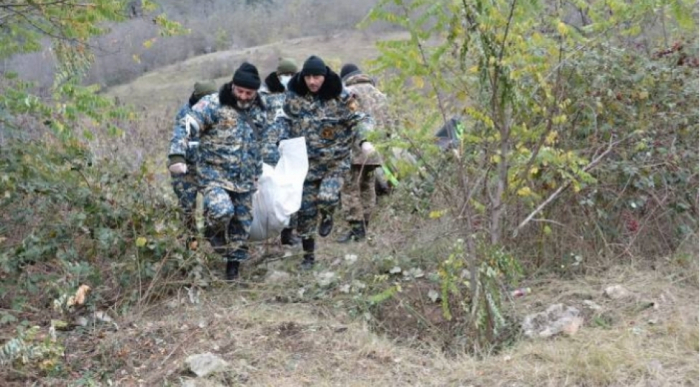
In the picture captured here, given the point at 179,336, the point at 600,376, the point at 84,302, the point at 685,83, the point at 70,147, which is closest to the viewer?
the point at 600,376

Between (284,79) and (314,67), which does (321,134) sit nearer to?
(314,67)

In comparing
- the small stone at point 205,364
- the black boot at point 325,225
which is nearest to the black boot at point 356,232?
the black boot at point 325,225

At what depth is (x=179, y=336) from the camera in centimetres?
446

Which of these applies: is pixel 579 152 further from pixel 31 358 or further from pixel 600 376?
pixel 31 358

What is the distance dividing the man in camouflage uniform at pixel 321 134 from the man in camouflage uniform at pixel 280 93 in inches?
3.5

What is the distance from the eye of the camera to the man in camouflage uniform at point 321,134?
581 cm

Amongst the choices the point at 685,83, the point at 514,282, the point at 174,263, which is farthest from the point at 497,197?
the point at 174,263

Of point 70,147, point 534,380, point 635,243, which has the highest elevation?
point 70,147

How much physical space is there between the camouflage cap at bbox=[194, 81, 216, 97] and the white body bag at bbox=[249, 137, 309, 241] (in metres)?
0.92

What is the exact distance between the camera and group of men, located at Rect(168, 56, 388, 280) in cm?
528

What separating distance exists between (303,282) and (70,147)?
2.06 metres

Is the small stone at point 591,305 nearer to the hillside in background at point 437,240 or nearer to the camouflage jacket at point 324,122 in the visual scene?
the hillside in background at point 437,240

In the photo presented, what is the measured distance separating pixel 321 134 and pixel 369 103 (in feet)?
3.22

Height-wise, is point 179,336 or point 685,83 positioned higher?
point 685,83
